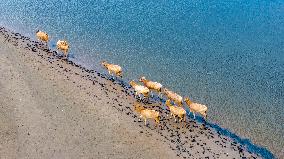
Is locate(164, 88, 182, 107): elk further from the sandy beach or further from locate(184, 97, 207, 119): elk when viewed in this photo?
the sandy beach

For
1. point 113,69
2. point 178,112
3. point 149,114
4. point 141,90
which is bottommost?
point 149,114

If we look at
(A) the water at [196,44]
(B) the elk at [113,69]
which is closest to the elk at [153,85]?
(A) the water at [196,44]

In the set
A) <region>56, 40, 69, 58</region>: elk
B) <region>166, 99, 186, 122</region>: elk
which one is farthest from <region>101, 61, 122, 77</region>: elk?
<region>166, 99, 186, 122</region>: elk

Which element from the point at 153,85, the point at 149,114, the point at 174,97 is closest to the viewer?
the point at 149,114

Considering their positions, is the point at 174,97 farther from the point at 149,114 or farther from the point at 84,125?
the point at 84,125

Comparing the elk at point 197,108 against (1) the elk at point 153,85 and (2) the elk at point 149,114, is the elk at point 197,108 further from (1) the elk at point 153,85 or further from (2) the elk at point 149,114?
(1) the elk at point 153,85

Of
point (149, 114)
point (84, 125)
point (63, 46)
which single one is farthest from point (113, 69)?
point (84, 125)
